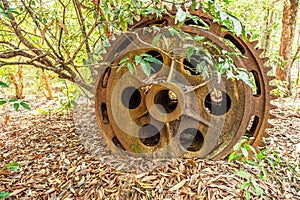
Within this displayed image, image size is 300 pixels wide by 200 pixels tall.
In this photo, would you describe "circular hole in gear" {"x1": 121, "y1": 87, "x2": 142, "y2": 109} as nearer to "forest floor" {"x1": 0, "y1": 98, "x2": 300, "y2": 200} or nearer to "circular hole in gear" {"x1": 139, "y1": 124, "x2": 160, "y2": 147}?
"circular hole in gear" {"x1": 139, "y1": 124, "x2": 160, "y2": 147}

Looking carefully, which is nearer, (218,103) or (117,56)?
(117,56)

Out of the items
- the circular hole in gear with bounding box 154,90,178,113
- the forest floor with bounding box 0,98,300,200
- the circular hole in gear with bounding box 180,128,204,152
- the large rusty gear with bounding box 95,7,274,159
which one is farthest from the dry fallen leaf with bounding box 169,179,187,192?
the circular hole in gear with bounding box 154,90,178,113

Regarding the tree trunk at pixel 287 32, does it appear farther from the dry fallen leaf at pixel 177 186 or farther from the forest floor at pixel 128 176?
the dry fallen leaf at pixel 177 186

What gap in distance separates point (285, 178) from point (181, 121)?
1056 millimetres

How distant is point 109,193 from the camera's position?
194 centimetres

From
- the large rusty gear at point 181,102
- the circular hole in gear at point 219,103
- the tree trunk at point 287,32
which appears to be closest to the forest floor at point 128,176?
the large rusty gear at point 181,102

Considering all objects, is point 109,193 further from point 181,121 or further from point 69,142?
point 69,142

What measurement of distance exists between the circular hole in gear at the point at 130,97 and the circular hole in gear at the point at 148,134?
0.27 metres

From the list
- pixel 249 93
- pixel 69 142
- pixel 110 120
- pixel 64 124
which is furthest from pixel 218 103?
pixel 64 124

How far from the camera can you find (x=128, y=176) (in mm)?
2062

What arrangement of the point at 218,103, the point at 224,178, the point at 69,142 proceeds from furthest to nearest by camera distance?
the point at 69,142
the point at 218,103
the point at 224,178

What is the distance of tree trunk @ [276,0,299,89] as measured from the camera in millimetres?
4113

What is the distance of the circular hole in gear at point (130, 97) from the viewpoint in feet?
7.59

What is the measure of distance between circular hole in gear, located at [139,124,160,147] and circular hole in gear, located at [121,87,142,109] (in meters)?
0.27
